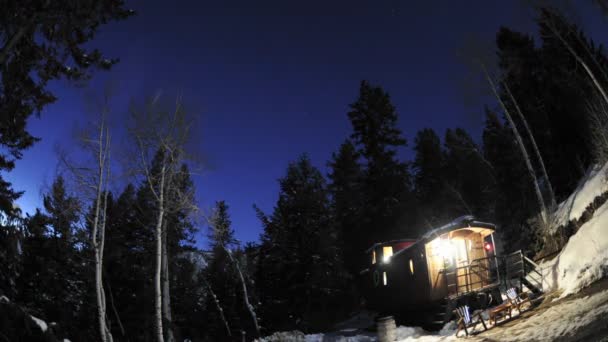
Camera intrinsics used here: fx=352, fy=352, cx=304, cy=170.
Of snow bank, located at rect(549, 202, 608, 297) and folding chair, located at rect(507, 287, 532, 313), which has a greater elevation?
snow bank, located at rect(549, 202, 608, 297)

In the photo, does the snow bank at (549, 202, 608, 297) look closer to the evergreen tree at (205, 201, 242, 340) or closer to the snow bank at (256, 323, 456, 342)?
the snow bank at (256, 323, 456, 342)

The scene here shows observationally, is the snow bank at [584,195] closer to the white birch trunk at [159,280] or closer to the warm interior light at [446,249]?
the warm interior light at [446,249]

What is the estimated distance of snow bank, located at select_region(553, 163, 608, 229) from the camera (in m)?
13.8

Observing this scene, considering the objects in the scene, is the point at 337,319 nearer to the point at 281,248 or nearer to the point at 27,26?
the point at 281,248

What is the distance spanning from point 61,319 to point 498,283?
25.4m

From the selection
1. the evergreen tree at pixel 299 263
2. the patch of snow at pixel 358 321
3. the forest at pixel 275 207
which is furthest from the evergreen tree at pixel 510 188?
the evergreen tree at pixel 299 263

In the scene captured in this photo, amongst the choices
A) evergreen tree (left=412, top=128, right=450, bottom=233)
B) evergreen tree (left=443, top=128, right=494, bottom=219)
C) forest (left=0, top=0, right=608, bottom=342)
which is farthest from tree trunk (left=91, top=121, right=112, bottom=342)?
evergreen tree (left=443, top=128, right=494, bottom=219)

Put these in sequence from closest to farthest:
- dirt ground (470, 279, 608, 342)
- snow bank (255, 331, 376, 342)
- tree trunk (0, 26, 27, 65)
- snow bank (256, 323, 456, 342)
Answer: dirt ground (470, 279, 608, 342) < tree trunk (0, 26, 27, 65) < snow bank (256, 323, 456, 342) < snow bank (255, 331, 376, 342)

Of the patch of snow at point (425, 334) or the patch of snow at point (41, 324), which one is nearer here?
the patch of snow at point (41, 324)

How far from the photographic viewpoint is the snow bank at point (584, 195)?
542 inches

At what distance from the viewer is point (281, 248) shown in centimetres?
2795

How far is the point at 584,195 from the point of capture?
1468 cm

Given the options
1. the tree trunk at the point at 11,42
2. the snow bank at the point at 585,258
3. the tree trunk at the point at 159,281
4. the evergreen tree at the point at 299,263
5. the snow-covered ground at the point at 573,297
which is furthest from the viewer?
the evergreen tree at the point at 299,263

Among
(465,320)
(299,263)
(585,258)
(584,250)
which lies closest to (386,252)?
(299,263)
